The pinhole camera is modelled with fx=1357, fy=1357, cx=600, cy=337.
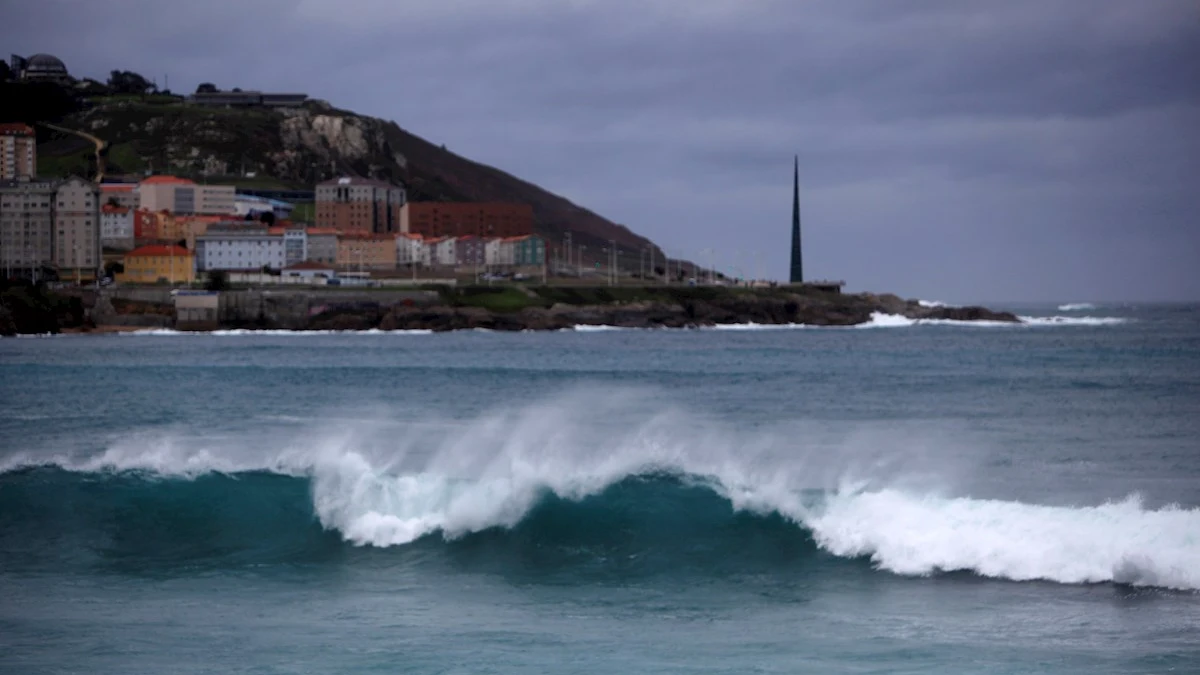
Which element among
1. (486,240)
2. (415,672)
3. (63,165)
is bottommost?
(415,672)

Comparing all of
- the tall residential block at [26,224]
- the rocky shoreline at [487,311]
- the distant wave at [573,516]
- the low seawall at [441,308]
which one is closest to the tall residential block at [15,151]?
the tall residential block at [26,224]

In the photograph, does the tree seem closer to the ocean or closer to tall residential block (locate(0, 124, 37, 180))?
tall residential block (locate(0, 124, 37, 180))

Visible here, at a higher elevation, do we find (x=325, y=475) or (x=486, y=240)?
(x=486, y=240)

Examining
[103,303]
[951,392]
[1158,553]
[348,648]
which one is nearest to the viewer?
[348,648]

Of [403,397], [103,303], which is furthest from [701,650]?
[103,303]

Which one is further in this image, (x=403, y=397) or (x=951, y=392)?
(x=951, y=392)

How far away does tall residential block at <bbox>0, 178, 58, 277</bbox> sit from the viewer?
426 ft

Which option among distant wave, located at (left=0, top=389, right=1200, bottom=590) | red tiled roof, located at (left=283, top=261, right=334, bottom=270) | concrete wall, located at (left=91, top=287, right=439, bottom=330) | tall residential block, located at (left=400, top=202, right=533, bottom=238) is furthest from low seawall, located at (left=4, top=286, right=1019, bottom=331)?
distant wave, located at (left=0, top=389, right=1200, bottom=590)

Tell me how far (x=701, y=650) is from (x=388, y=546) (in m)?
5.64

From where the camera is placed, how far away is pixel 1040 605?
1348 centimetres

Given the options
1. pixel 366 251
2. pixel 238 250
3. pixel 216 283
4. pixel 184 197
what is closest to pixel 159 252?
pixel 238 250

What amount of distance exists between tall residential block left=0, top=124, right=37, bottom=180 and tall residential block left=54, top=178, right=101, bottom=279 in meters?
44.3

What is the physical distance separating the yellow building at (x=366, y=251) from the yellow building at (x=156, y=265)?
2330 cm

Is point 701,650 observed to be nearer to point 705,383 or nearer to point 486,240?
point 705,383
